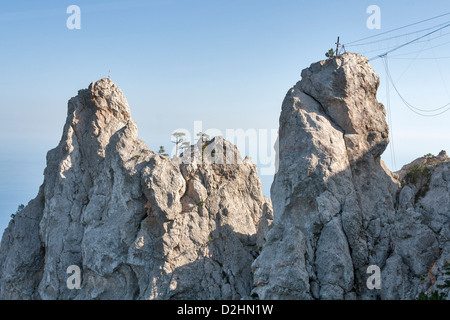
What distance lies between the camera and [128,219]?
46094 millimetres

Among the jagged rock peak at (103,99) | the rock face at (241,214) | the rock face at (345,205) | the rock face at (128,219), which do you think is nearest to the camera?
the rock face at (345,205)

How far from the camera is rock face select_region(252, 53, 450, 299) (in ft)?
120

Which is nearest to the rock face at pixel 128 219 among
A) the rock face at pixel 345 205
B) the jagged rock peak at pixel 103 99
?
the jagged rock peak at pixel 103 99

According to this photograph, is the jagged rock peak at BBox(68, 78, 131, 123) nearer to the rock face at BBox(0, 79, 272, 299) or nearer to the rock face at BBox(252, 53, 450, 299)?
the rock face at BBox(0, 79, 272, 299)

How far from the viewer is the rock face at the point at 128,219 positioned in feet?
148

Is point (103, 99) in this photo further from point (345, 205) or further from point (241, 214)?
point (345, 205)

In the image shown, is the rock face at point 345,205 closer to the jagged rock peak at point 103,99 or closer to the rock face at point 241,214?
the rock face at point 241,214

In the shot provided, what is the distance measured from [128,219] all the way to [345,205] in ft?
69.8

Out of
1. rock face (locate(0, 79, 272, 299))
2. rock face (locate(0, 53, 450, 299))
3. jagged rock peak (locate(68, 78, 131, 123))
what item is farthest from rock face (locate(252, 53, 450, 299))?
jagged rock peak (locate(68, 78, 131, 123))

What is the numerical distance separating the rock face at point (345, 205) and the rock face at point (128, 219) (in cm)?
883

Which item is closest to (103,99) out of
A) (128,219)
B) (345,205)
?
(128,219)

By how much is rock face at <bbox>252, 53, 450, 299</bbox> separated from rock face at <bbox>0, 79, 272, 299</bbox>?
8.83 m
